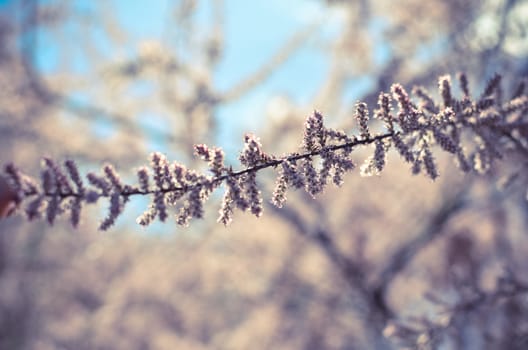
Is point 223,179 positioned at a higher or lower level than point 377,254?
lower

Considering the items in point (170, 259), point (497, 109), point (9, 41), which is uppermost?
point (9, 41)

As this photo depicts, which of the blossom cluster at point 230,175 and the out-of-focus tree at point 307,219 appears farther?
the out-of-focus tree at point 307,219

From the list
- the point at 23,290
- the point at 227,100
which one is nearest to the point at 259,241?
the point at 227,100

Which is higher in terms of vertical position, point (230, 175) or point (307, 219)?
point (307, 219)

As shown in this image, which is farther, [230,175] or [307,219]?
[307,219]

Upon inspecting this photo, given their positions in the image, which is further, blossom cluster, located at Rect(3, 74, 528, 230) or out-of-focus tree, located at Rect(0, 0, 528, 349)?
out-of-focus tree, located at Rect(0, 0, 528, 349)

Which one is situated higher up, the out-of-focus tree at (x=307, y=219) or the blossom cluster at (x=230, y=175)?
the out-of-focus tree at (x=307, y=219)

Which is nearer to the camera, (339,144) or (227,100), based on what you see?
(339,144)

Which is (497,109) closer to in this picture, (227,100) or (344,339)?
(227,100)

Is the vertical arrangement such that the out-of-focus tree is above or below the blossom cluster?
above

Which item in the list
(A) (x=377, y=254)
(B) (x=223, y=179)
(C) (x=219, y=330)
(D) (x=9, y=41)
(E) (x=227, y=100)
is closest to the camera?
(B) (x=223, y=179)

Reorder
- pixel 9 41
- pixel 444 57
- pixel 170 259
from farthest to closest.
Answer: pixel 170 259
pixel 9 41
pixel 444 57
